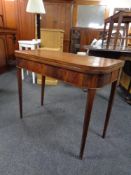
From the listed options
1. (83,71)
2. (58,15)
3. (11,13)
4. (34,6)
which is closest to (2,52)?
(34,6)

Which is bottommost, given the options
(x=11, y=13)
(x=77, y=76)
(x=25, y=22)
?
(x=77, y=76)

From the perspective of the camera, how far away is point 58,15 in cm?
441

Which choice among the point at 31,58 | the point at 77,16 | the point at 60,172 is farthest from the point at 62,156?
the point at 77,16

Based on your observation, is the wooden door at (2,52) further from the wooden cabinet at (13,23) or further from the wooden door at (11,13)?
the wooden door at (11,13)

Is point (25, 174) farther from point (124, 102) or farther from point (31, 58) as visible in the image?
point (124, 102)

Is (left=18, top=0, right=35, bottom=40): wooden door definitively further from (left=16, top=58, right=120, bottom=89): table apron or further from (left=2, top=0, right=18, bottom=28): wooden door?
(left=16, top=58, right=120, bottom=89): table apron

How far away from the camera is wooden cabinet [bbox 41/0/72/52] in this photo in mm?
4312

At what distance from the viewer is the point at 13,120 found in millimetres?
1545

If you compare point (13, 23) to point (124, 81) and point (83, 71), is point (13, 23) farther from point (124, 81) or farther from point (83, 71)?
point (83, 71)

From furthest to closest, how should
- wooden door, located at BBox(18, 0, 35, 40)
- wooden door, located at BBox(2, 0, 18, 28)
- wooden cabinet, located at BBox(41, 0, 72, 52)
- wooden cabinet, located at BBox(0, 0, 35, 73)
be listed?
wooden cabinet, located at BBox(41, 0, 72, 52)
wooden door, located at BBox(18, 0, 35, 40)
wooden door, located at BBox(2, 0, 18, 28)
wooden cabinet, located at BBox(0, 0, 35, 73)

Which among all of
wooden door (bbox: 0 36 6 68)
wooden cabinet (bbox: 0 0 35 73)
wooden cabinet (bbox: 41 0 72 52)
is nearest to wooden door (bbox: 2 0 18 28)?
wooden cabinet (bbox: 0 0 35 73)

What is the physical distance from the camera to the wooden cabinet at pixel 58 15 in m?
4.31

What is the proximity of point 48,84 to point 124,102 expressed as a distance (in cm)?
141

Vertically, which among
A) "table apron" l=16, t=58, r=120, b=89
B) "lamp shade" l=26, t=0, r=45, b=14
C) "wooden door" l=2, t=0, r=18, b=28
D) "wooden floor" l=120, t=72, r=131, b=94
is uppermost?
"wooden door" l=2, t=0, r=18, b=28
